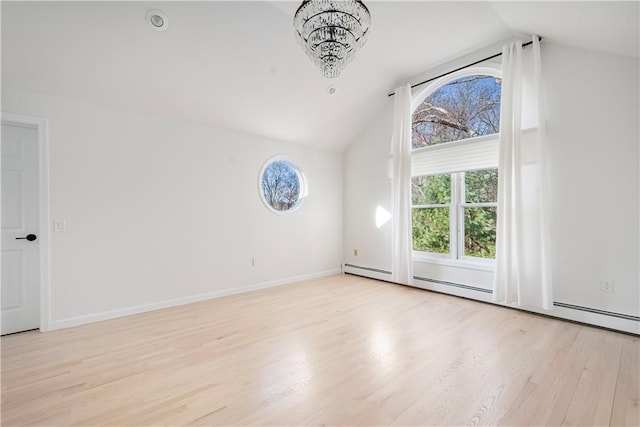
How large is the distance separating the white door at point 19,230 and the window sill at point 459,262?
4642 millimetres

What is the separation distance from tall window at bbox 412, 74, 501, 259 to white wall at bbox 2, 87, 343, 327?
2.03m

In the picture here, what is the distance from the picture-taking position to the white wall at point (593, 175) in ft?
8.93

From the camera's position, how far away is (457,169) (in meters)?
3.96

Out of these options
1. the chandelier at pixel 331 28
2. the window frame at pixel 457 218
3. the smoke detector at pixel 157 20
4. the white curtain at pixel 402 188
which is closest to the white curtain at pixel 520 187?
the window frame at pixel 457 218

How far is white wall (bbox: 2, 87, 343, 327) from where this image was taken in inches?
117

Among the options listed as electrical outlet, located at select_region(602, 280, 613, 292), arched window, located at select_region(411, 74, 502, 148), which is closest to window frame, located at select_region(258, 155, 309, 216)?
arched window, located at select_region(411, 74, 502, 148)

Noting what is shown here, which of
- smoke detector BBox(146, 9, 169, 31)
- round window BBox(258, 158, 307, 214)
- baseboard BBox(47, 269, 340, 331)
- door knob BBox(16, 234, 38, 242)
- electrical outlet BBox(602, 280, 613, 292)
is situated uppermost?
smoke detector BBox(146, 9, 169, 31)

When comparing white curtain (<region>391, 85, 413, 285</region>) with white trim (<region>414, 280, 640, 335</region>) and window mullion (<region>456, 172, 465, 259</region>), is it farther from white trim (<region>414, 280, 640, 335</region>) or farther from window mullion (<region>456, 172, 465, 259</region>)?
white trim (<region>414, 280, 640, 335</region>)

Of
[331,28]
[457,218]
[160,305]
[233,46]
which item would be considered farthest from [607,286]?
[160,305]

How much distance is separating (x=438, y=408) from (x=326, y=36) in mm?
2620

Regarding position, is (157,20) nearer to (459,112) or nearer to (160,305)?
(160,305)

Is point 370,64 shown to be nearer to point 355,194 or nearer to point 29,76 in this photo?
point 355,194

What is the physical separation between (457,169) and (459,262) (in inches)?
50.1

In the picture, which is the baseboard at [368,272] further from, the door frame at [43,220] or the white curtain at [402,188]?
the door frame at [43,220]
